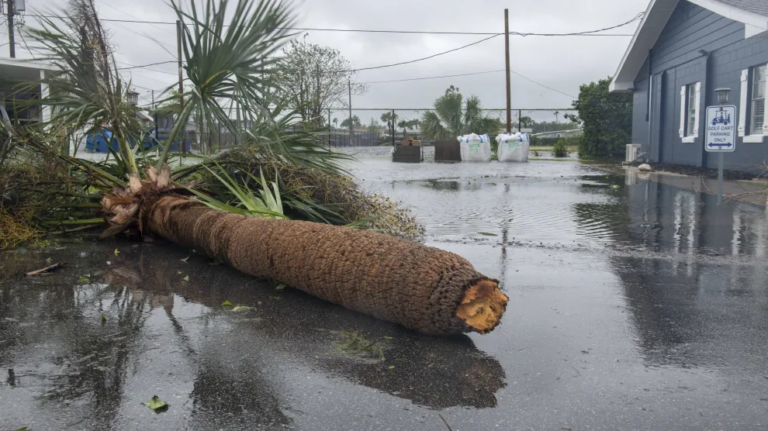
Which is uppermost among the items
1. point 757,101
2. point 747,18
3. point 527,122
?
point 747,18

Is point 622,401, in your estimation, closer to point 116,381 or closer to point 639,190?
point 116,381

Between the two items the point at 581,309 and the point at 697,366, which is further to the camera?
the point at 581,309

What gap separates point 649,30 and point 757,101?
8.18m

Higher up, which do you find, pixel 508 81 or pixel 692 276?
pixel 508 81

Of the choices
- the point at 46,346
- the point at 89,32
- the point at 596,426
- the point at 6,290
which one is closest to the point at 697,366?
the point at 596,426

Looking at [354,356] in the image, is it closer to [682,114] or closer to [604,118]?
[682,114]

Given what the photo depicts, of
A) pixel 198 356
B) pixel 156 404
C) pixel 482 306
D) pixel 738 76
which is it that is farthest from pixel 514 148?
pixel 156 404

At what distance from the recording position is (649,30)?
23.3m

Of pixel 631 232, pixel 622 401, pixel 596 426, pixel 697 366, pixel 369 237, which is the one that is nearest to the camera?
pixel 596 426

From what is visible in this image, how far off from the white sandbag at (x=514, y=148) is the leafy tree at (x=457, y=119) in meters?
9.72

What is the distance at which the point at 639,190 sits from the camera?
14.2 meters

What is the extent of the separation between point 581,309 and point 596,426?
1.85 meters

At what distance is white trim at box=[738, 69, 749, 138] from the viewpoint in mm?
16156

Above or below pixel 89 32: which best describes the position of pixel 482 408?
below
